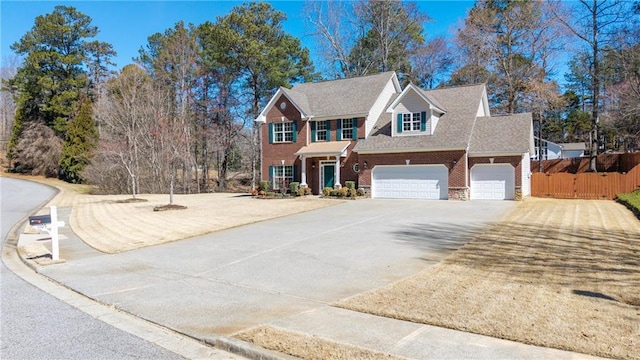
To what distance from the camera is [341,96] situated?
28281 millimetres

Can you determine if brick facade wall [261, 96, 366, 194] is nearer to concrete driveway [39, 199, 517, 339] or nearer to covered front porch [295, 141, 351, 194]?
covered front porch [295, 141, 351, 194]

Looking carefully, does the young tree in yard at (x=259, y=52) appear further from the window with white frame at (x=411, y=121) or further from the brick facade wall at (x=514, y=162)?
the brick facade wall at (x=514, y=162)

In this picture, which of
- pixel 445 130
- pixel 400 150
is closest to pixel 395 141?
pixel 400 150

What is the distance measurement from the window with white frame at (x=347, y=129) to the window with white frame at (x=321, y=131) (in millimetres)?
1304

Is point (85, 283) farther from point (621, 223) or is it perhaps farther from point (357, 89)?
point (357, 89)

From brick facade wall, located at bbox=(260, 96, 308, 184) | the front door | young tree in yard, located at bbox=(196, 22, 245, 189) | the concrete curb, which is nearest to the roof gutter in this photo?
the front door

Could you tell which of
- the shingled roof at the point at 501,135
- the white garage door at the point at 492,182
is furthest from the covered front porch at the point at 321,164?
the white garage door at the point at 492,182

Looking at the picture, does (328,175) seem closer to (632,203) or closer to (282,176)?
(282,176)

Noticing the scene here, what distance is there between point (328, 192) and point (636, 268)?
18157mm

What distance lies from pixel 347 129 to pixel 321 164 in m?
2.87

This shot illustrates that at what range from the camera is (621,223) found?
13430 mm

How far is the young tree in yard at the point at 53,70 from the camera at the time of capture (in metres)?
43.9

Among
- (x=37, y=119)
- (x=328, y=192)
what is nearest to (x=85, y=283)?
(x=328, y=192)

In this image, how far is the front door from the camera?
26703mm
